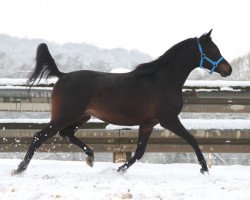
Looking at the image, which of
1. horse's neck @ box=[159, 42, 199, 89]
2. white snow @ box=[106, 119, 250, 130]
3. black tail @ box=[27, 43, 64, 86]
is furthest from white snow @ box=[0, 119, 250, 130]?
horse's neck @ box=[159, 42, 199, 89]

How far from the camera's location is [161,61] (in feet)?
18.2

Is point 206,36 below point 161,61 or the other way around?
the other way around

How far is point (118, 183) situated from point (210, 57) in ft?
7.42

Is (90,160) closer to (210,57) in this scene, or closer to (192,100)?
(192,100)

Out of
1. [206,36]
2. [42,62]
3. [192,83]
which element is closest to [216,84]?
[192,83]

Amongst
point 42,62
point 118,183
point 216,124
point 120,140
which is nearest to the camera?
point 118,183

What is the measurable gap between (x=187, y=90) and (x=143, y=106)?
1671 millimetres

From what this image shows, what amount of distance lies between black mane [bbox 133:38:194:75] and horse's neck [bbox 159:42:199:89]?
0.19 feet

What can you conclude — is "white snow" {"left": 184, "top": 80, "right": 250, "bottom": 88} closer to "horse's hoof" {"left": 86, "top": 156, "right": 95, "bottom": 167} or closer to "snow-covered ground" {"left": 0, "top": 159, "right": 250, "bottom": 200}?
"snow-covered ground" {"left": 0, "top": 159, "right": 250, "bottom": 200}

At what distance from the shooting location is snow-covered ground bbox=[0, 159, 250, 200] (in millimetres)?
3745

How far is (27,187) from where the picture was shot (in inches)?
157


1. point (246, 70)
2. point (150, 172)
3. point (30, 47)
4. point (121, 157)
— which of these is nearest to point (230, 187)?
point (150, 172)

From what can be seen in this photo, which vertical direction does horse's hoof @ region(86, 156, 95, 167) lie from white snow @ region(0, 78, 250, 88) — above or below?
below

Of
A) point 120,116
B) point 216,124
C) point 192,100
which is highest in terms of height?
point 120,116
